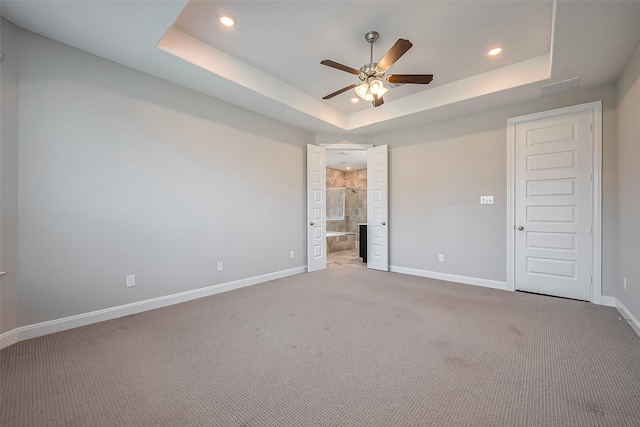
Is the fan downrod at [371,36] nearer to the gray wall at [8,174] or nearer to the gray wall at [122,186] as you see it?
the gray wall at [122,186]

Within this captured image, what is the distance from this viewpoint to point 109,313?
9.07 feet

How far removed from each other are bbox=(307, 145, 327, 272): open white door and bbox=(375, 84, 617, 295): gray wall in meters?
1.27

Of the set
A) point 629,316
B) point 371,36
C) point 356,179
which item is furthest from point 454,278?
point 356,179

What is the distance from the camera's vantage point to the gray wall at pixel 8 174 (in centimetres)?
218

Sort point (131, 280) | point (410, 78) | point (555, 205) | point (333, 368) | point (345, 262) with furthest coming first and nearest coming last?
1. point (345, 262)
2. point (555, 205)
3. point (131, 280)
4. point (410, 78)
5. point (333, 368)

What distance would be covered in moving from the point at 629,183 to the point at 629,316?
133 centimetres

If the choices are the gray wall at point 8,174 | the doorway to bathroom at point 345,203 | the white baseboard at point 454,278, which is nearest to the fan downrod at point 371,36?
the gray wall at point 8,174

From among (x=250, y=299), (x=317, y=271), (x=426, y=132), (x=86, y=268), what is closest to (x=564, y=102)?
(x=426, y=132)

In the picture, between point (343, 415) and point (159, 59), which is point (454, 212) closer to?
point (343, 415)

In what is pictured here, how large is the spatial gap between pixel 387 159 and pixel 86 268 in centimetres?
453

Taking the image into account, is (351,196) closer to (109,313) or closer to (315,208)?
(315,208)

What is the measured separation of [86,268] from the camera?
8.64 feet

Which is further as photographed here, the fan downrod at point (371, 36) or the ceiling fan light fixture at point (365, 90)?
the ceiling fan light fixture at point (365, 90)

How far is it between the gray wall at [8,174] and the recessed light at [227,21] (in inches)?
66.2
